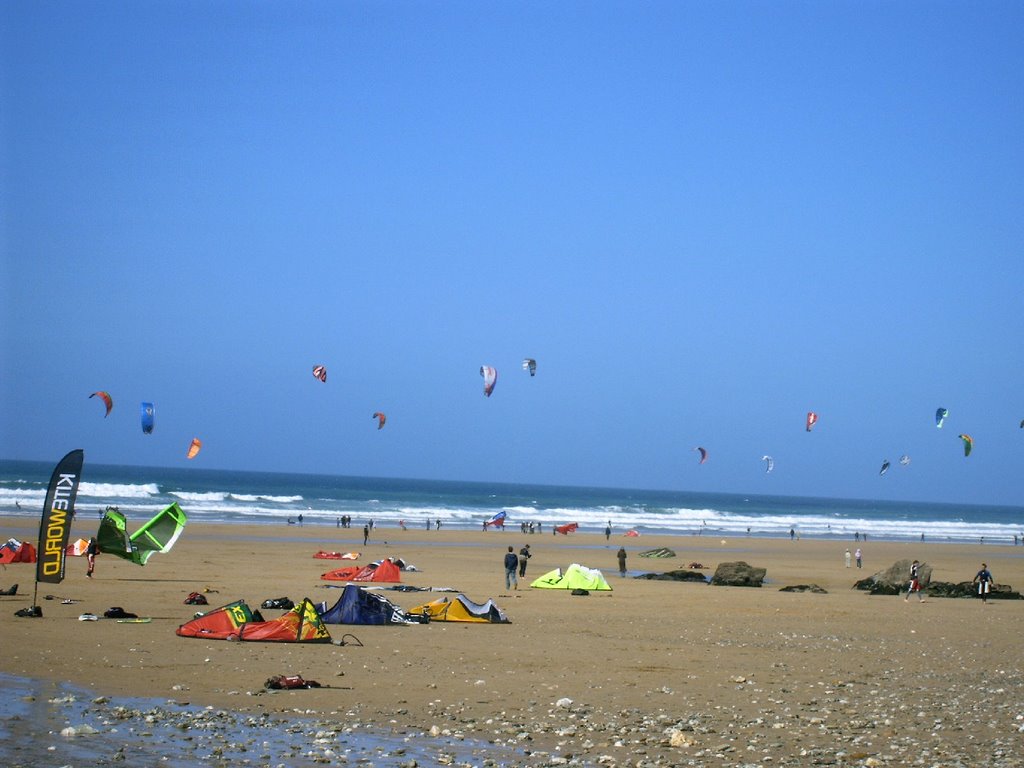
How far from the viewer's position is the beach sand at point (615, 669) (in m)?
8.53

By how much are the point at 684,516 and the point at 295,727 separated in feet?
263

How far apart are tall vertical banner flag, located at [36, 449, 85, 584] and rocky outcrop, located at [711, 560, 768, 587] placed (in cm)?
1555

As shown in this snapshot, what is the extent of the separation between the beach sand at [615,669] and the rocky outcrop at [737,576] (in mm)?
2258

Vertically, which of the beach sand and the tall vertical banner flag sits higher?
the tall vertical banner flag

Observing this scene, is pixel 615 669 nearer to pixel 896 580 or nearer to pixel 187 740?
pixel 187 740

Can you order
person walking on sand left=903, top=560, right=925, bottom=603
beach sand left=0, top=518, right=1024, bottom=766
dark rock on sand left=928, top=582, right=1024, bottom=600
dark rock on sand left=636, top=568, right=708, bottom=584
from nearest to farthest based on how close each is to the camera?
beach sand left=0, top=518, right=1024, bottom=766 < person walking on sand left=903, top=560, right=925, bottom=603 < dark rock on sand left=928, top=582, right=1024, bottom=600 < dark rock on sand left=636, top=568, right=708, bottom=584

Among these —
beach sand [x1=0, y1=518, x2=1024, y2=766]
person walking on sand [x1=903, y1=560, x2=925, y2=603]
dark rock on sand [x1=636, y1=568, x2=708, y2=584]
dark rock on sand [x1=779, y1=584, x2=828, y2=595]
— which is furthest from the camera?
dark rock on sand [x1=636, y1=568, x2=708, y2=584]

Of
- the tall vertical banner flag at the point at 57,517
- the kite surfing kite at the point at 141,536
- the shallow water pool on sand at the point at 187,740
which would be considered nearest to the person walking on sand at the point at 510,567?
the kite surfing kite at the point at 141,536

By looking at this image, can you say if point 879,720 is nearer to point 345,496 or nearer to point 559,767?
point 559,767

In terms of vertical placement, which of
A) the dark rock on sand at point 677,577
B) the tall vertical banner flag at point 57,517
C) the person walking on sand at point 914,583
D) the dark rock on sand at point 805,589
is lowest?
the dark rock on sand at point 677,577

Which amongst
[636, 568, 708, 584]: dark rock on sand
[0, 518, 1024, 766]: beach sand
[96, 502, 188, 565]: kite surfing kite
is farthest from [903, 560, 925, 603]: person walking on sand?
[96, 502, 188, 565]: kite surfing kite

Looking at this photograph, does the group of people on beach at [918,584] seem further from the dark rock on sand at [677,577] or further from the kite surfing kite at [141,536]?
the kite surfing kite at [141,536]

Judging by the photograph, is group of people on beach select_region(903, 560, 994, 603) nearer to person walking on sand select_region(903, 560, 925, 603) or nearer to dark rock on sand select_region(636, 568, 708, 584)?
person walking on sand select_region(903, 560, 925, 603)

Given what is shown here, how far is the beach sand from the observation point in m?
8.53
